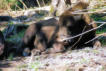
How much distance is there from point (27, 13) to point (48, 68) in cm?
994

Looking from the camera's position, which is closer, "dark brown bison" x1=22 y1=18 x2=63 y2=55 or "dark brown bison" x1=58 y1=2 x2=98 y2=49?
"dark brown bison" x1=58 y1=2 x2=98 y2=49

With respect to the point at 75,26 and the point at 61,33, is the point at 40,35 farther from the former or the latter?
the point at 75,26

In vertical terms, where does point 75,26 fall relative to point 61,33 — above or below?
above

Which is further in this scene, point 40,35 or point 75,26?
point 40,35

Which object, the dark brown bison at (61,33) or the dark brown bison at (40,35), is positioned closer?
the dark brown bison at (61,33)

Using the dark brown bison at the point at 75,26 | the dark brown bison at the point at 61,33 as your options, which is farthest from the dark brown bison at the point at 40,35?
the dark brown bison at the point at 75,26

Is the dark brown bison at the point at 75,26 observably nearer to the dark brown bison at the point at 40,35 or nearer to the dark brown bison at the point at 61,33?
the dark brown bison at the point at 61,33

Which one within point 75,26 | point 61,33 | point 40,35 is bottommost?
point 40,35

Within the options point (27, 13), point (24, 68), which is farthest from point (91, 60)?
point (27, 13)

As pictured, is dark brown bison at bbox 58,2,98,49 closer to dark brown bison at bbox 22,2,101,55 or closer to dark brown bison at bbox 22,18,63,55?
dark brown bison at bbox 22,2,101,55

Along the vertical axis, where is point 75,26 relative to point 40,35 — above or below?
above

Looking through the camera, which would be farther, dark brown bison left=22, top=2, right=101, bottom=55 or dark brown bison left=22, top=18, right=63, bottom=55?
dark brown bison left=22, top=18, right=63, bottom=55

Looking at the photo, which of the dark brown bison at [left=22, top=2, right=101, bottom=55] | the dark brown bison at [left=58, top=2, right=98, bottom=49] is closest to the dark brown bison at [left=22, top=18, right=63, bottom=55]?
the dark brown bison at [left=22, top=2, right=101, bottom=55]

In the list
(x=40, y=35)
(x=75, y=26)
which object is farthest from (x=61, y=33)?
(x=40, y=35)
